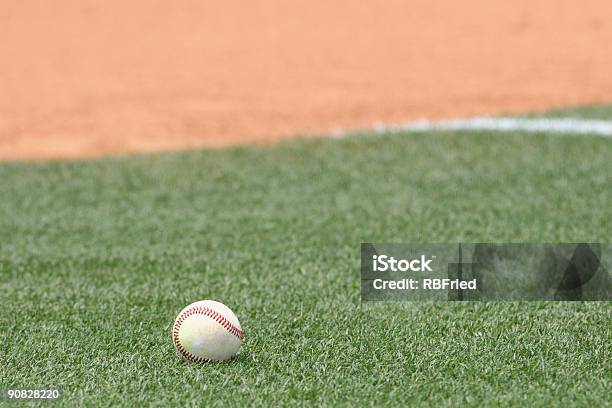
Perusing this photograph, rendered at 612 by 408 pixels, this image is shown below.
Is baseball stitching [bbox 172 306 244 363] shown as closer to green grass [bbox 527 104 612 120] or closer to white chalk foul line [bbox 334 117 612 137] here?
white chalk foul line [bbox 334 117 612 137]

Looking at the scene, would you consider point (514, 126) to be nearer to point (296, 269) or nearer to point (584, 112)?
point (584, 112)

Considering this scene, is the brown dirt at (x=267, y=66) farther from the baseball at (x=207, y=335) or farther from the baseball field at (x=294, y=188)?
the baseball at (x=207, y=335)

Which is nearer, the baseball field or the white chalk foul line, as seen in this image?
the baseball field

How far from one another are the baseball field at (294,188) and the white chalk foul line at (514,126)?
4 cm

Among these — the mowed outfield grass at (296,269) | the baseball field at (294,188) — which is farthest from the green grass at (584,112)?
the mowed outfield grass at (296,269)

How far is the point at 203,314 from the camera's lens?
10.8 ft

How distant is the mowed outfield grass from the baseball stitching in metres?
0.05

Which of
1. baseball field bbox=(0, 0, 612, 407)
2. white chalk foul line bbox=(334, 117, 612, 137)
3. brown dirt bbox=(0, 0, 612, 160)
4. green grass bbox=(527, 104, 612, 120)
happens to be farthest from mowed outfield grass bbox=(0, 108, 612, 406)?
brown dirt bbox=(0, 0, 612, 160)

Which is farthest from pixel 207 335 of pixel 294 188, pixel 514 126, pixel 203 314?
pixel 514 126

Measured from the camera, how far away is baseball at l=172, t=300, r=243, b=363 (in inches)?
129

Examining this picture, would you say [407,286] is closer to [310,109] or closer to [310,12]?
[310,109]

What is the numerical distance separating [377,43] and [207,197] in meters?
5.95

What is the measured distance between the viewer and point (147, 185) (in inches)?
256

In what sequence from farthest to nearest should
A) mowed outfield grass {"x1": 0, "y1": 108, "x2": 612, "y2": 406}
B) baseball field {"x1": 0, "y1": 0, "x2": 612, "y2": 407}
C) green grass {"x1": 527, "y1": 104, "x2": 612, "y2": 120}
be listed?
green grass {"x1": 527, "y1": 104, "x2": 612, "y2": 120}
baseball field {"x1": 0, "y1": 0, "x2": 612, "y2": 407}
mowed outfield grass {"x1": 0, "y1": 108, "x2": 612, "y2": 406}
